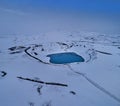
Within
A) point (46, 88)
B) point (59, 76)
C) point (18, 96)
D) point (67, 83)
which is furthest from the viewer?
point (59, 76)

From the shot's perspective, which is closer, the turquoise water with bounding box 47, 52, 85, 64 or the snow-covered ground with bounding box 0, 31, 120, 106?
the snow-covered ground with bounding box 0, 31, 120, 106

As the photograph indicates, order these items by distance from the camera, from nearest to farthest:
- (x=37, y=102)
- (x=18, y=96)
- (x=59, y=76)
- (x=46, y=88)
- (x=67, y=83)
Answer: (x=37, y=102) → (x=18, y=96) → (x=46, y=88) → (x=67, y=83) → (x=59, y=76)

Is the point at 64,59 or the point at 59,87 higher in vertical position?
the point at 59,87

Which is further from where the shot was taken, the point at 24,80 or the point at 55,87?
the point at 24,80

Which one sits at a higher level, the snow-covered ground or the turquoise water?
the snow-covered ground

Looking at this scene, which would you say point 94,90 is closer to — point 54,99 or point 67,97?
point 67,97

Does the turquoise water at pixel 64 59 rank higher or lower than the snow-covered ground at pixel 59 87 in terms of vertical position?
lower

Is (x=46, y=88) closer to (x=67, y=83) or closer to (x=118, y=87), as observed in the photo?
(x=67, y=83)

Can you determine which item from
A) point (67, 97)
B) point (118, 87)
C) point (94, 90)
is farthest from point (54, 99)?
point (118, 87)

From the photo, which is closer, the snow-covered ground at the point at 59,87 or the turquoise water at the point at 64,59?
the snow-covered ground at the point at 59,87

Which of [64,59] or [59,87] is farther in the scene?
[64,59]
